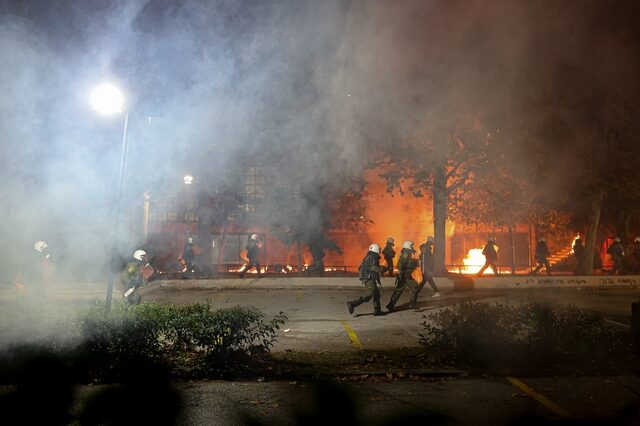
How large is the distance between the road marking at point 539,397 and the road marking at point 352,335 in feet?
6.72

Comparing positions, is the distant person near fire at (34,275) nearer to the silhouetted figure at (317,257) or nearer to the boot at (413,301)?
the boot at (413,301)

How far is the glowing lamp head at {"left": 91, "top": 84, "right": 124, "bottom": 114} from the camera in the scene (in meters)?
6.37

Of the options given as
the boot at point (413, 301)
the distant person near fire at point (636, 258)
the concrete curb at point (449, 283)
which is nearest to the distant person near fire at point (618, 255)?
the distant person near fire at point (636, 258)

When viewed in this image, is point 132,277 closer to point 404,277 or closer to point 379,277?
point 379,277

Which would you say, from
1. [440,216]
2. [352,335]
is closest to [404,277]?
[352,335]

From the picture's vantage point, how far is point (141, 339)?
5602mm

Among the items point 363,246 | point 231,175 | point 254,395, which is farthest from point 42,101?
point 363,246

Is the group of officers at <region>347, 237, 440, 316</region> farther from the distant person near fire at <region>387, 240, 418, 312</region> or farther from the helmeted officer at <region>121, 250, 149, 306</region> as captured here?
the helmeted officer at <region>121, 250, 149, 306</region>

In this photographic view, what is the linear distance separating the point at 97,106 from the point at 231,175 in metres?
11.1

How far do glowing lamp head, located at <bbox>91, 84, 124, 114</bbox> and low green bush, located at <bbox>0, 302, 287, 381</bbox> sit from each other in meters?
2.41

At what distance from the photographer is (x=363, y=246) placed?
2656 centimetres

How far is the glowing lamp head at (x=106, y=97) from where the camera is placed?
6371mm

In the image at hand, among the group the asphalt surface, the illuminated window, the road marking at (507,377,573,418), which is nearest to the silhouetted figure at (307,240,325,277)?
the illuminated window

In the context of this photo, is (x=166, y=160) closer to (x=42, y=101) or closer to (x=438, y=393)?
(x=42, y=101)
